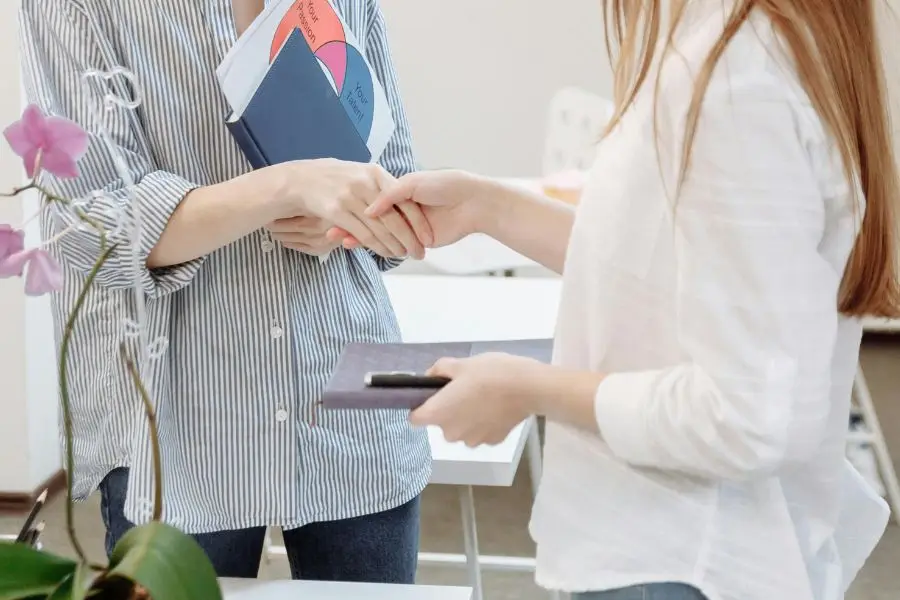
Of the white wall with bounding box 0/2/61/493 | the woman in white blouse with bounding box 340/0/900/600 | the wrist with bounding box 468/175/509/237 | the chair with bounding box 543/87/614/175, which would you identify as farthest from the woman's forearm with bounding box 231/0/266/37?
the chair with bounding box 543/87/614/175

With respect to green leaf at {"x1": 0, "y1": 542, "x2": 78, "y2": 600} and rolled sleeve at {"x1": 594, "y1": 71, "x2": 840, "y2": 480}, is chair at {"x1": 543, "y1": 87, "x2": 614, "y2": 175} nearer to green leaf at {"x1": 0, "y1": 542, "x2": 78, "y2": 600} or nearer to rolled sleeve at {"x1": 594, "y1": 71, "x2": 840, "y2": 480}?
rolled sleeve at {"x1": 594, "y1": 71, "x2": 840, "y2": 480}

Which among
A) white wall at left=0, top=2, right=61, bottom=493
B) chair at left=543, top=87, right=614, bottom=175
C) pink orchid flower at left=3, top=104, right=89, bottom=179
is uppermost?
pink orchid flower at left=3, top=104, right=89, bottom=179

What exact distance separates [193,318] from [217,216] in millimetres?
138

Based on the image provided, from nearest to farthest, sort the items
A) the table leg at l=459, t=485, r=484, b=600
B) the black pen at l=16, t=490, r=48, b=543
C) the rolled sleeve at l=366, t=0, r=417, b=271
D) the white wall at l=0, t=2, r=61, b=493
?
the black pen at l=16, t=490, r=48, b=543 < the rolled sleeve at l=366, t=0, r=417, b=271 < the table leg at l=459, t=485, r=484, b=600 < the white wall at l=0, t=2, r=61, b=493

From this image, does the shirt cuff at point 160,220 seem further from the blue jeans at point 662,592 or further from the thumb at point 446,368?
the blue jeans at point 662,592

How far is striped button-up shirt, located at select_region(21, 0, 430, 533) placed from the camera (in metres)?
1.00

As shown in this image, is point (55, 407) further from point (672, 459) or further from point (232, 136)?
point (672, 459)

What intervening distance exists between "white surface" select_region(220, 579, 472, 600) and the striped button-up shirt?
0.07m

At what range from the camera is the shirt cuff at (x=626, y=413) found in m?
0.76

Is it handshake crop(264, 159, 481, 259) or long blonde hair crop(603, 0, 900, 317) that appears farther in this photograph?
handshake crop(264, 159, 481, 259)

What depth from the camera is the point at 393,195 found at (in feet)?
3.48

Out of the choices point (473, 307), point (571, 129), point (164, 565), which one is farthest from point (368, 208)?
point (571, 129)

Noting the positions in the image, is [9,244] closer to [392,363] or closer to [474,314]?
[392,363]

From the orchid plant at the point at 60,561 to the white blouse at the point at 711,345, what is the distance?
1.04 feet
